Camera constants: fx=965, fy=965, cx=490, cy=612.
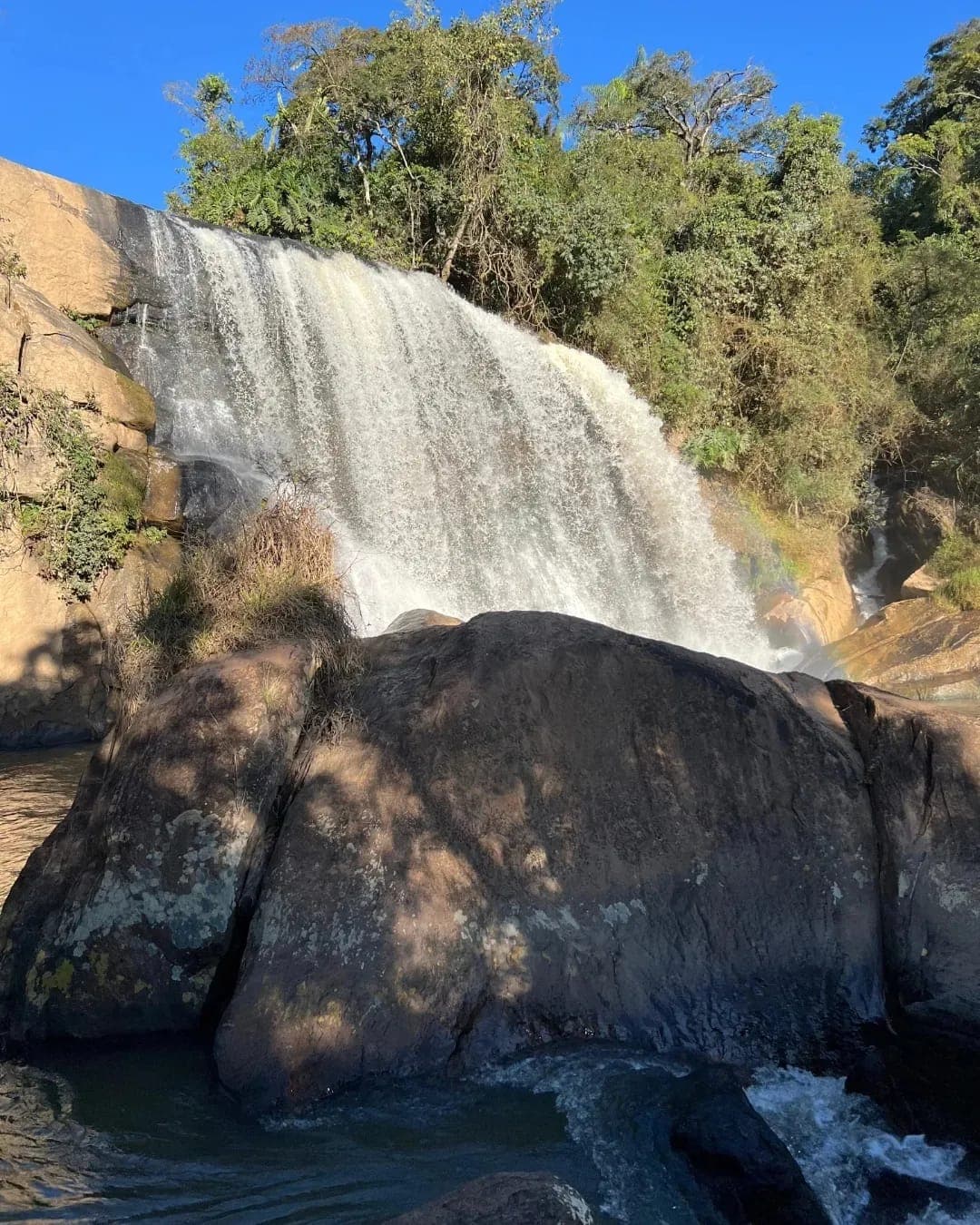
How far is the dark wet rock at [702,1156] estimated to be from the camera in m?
3.40

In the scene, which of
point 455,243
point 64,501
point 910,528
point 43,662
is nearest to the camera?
point 43,662

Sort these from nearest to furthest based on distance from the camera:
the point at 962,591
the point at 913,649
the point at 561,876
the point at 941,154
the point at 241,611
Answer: the point at 561,876, the point at 241,611, the point at 913,649, the point at 962,591, the point at 941,154

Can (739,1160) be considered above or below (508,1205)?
below

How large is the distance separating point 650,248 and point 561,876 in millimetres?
17387

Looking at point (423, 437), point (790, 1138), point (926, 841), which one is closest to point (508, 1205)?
point (790, 1138)

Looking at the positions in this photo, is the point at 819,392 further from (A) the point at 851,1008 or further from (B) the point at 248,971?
(B) the point at 248,971

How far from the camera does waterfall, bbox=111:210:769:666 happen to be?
1300 centimetres

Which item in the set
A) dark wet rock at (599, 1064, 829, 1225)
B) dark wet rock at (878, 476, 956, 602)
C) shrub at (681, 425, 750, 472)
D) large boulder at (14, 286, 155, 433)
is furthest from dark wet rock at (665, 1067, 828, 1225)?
shrub at (681, 425, 750, 472)

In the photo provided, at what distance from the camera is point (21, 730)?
32.0 ft

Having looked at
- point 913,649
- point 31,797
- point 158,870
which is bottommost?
point 158,870

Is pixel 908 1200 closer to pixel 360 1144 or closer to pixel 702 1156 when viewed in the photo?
pixel 702 1156

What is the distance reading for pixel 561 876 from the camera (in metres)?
4.67

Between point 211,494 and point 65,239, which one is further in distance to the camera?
point 65,239

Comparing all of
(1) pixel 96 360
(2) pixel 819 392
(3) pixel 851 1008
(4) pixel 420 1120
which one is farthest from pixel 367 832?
(2) pixel 819 392
